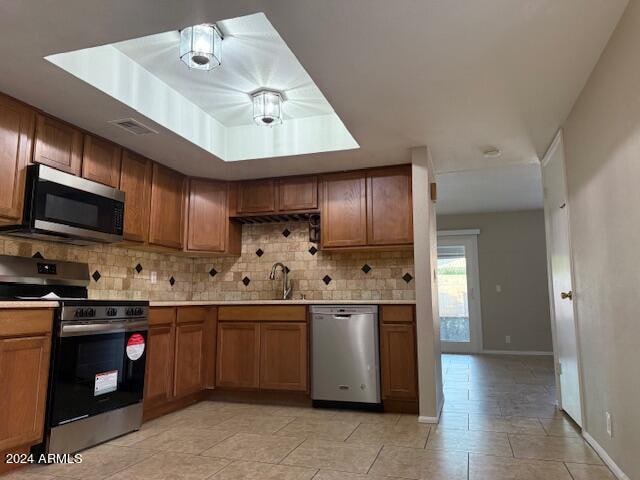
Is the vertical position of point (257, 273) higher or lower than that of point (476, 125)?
lower

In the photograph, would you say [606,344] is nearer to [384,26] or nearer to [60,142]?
[384,26]

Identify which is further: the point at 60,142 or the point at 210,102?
the point at 210,102

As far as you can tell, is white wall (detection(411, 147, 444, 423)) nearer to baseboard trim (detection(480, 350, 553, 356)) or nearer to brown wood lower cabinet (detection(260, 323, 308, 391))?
brown wood lower cabinet (detection(260, 323, 308, 391))

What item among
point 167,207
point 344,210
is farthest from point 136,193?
point 344,210

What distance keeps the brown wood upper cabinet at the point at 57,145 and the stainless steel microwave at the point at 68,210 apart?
8cm

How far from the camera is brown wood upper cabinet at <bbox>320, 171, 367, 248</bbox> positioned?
406 centimetres

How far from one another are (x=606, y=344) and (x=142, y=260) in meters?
3.52

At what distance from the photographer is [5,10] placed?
1.89m

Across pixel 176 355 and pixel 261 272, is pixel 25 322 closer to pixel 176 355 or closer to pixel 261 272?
pixel 176 355

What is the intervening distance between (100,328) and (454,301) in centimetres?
611

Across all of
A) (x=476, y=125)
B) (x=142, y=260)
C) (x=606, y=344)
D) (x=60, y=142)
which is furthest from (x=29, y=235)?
(x=606, y=344)

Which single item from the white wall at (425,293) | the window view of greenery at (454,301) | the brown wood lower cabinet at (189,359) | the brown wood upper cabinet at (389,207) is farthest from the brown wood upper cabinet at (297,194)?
the window view of greenery at (454,301)

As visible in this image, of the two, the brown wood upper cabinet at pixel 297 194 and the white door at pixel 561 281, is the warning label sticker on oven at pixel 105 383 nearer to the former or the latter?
the brown wood upper cabinet at pixel 297 194

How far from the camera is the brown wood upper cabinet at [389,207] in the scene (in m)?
3.92
